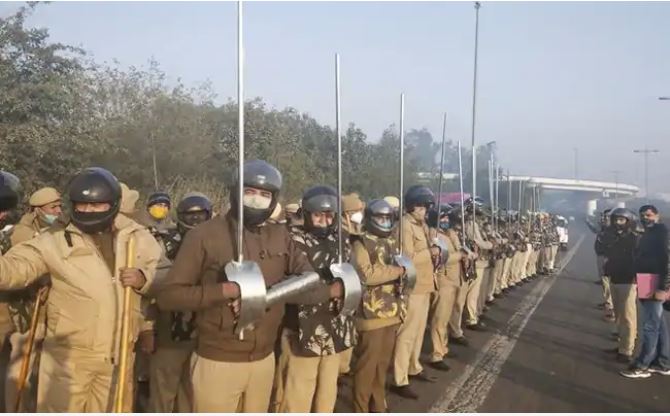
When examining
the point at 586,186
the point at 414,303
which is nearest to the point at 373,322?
the point at 414,303

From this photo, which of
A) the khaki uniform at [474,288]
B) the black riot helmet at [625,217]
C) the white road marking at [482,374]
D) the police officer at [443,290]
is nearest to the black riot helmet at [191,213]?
the white road marking at [482,374]

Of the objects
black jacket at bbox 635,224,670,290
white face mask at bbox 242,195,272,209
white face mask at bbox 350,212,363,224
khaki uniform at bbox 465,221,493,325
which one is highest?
white face mask at bbox 242,195,272,209

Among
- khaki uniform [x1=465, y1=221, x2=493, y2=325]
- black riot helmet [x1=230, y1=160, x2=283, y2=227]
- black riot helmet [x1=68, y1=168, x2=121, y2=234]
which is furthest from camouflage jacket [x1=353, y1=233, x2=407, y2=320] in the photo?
khaki uniform [x1=465, y1=221, x2=493, y2=325]

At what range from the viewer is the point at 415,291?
7.29 meters

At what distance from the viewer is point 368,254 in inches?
229

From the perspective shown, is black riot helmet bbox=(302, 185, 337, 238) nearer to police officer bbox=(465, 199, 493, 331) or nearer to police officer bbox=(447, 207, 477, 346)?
police officer bbox=(447, 207, 477, 346)

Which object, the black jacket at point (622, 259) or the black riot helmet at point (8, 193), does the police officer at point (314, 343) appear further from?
the black jacket at point (622, 259)

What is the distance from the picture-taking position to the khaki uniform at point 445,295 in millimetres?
8516

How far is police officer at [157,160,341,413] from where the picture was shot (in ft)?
11.9

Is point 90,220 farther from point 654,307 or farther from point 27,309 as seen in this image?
point 654,307

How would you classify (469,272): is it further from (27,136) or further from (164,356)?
(27,136)

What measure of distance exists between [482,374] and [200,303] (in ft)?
16.9

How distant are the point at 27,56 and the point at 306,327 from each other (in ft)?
42.6

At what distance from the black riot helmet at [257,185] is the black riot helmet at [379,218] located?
2201mm
